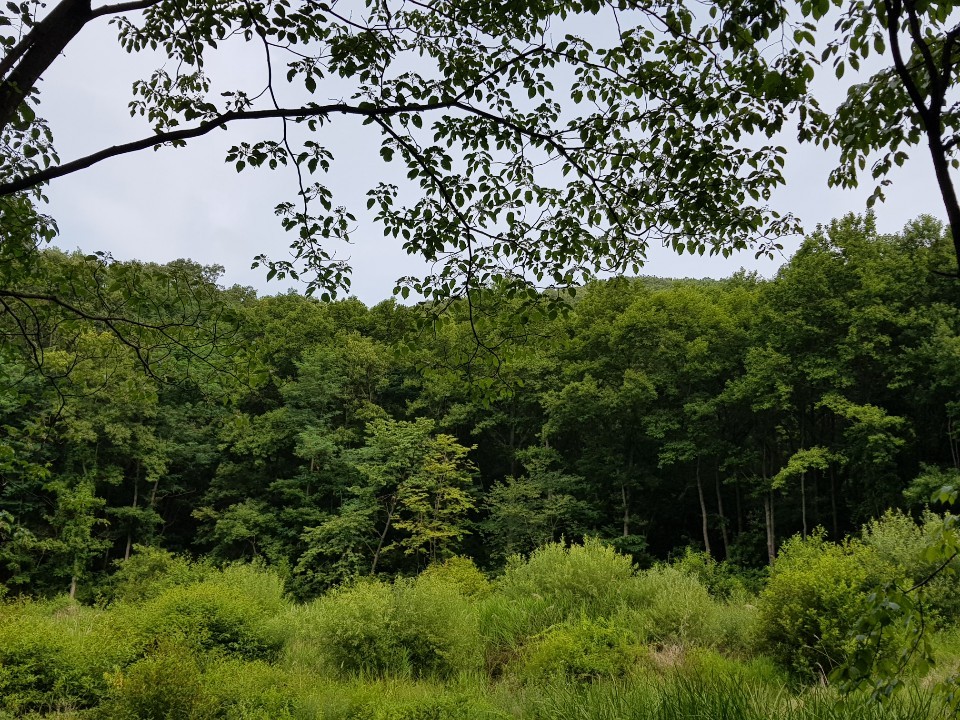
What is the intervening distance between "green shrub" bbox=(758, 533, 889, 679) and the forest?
0.17ft

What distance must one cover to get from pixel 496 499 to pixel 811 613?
1548cm

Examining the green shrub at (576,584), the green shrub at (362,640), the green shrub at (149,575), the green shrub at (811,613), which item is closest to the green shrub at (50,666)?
the green shrub at (362,640)

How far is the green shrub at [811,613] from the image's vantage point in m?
9.34

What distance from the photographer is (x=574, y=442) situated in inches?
1079

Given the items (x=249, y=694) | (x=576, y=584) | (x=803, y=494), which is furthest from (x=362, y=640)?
(x=803, y=494)

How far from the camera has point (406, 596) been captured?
41.0 ft

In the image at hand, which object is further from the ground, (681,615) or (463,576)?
(681,615)

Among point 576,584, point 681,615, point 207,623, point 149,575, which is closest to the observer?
point 681,615

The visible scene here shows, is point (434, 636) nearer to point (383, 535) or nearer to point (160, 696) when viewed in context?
point (160, 696)

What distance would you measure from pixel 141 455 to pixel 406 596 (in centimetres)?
1784

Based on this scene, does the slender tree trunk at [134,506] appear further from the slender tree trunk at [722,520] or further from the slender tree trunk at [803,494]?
the slender tree trunk at [803,494]

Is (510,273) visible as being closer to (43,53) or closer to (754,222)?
(754,222)

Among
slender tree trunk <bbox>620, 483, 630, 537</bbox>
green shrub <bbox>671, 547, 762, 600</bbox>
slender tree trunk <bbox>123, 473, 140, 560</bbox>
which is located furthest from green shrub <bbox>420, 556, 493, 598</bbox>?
slender tree trunk <bbox>123, 473, 140, 560</bbox>

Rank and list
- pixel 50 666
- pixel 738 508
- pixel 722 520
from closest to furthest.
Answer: pixel 50 666 < pixel 722 520 < pixel 738 508
